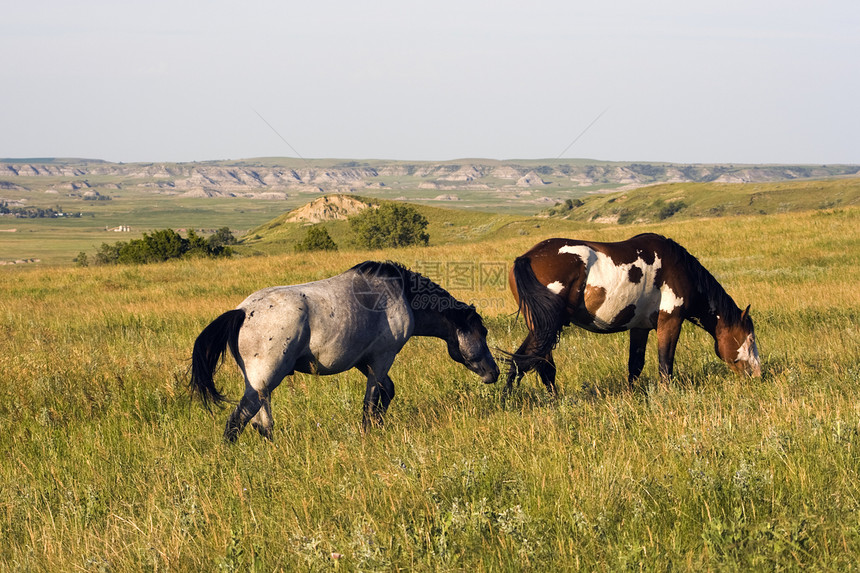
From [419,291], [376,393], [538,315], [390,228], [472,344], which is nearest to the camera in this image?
[376,393]

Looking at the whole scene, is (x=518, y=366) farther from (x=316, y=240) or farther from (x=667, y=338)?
(x=316, y=240)

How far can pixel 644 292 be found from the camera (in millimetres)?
8055

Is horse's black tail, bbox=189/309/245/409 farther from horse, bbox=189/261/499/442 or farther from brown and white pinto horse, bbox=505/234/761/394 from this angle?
brown and white pinto horse, bbox=505/234/761/394

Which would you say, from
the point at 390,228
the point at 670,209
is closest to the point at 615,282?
the point at 390,228

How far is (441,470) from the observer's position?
189 inches

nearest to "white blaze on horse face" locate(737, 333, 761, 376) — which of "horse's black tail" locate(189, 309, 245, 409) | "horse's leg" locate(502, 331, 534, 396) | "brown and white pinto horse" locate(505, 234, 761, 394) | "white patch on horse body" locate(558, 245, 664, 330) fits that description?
"brown and white pinto horse" locate(505, 234, 761, 394)

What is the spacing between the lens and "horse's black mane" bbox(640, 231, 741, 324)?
26.9 feet

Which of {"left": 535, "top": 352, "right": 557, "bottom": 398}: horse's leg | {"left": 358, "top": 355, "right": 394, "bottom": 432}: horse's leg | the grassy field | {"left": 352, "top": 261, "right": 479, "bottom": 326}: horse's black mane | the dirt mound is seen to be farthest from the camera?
the dirt mound

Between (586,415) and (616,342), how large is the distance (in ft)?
17.6

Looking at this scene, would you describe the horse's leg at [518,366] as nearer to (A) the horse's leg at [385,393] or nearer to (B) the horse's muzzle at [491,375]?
(B) the horse's muzzle at [491,375]

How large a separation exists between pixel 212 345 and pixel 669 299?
5.55 m

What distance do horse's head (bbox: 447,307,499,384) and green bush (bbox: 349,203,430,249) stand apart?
2978 inches

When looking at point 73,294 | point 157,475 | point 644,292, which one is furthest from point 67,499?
point 73,294

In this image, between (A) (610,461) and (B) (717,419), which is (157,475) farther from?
(B) (717,419)
